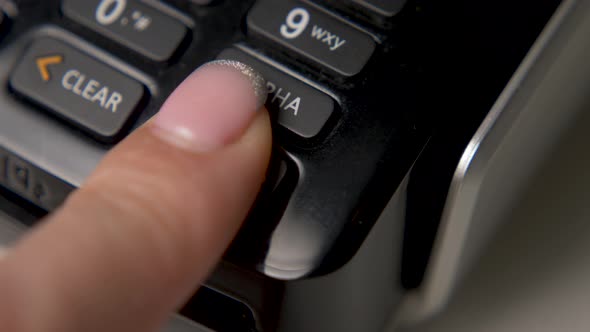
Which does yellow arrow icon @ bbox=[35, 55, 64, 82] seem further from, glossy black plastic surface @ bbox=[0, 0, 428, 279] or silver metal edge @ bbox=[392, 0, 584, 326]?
silver metal edge @ bbox=[392, 0, 584, 326]

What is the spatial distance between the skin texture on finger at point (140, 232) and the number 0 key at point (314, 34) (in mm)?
26

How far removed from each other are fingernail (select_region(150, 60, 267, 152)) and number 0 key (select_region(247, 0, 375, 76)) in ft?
0.07

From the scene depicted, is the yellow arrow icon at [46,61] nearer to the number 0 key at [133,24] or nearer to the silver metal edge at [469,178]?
the number 0 key at [133,24]

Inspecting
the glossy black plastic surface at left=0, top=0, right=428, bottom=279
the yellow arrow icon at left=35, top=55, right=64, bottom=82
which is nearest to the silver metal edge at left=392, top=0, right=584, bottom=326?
the glossy black plastic surface at left=0, top=0, right=428, bottom=279

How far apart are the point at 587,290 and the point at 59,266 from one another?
184 mm

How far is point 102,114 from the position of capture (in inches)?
10.6

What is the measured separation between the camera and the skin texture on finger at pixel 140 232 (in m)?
0.23

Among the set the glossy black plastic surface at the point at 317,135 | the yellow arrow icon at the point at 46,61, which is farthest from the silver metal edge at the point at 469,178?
the yellow arrow icon at the point at 46,61

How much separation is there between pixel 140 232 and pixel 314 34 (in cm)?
8

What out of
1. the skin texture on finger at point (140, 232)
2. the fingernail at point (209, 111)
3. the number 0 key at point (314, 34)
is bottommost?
the skin texture on finger at point (140, 232)

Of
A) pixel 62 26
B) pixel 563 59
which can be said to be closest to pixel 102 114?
pixel 62 26

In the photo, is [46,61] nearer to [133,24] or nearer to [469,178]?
[133,24]

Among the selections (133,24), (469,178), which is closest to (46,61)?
(133,24)

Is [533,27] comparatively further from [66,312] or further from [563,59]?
[66,312]
